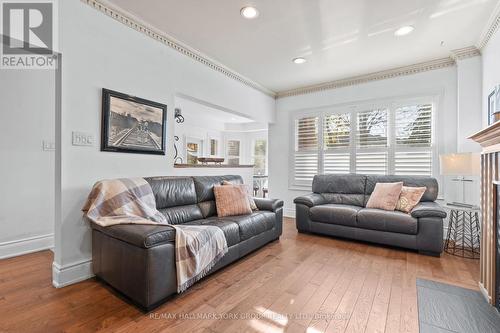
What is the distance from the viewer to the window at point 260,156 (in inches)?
283

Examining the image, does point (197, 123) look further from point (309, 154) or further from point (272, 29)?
Answer: point (272, 29)

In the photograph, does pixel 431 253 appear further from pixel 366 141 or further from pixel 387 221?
pixel 366 141

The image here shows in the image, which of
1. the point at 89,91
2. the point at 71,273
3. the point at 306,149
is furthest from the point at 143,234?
the point at 306,149

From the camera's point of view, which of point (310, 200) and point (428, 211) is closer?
point (428, 211)

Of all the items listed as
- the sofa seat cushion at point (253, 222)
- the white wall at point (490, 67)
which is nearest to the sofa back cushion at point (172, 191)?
the sofa seat cushion at point (253, 222)

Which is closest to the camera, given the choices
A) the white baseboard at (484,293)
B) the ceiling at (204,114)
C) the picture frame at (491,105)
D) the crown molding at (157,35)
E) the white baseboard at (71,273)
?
the white baseboard at (484,293)

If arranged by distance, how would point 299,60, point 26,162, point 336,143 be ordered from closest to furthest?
point 26,162 → point 299,60 → point 336,143

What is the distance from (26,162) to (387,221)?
4724 mm

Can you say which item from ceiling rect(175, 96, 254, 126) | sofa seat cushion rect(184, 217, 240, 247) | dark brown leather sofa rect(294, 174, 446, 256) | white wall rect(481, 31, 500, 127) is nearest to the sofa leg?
dark brown leather sofa rect(294, 174, 446, 256)

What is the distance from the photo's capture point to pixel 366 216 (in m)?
3.30

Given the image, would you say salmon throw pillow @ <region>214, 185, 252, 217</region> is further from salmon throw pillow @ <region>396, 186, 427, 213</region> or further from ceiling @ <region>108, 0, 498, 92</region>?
salmon throw pillow @ <region>396, 186, 427, 213</region>

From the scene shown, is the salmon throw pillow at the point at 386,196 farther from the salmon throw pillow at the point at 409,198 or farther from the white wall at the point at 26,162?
the white wall at the point at 26,162

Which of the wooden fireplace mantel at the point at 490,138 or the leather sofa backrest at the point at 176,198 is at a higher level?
the wooden fireplace mantel at the point at 490,138

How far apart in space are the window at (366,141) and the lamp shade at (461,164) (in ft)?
2.70
